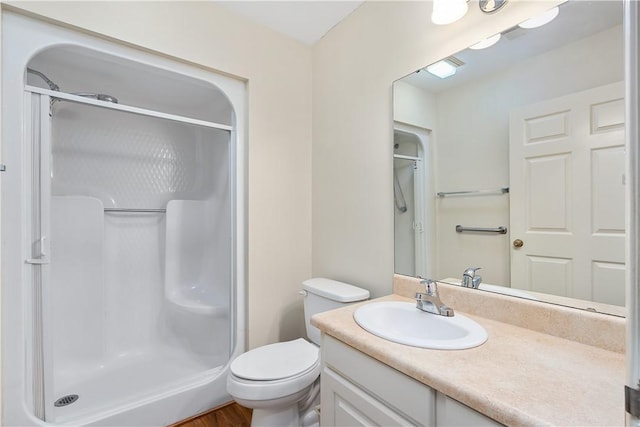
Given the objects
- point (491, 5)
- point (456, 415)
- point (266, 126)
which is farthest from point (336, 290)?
point (491, 5)

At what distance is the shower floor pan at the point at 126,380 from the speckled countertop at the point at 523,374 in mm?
1292

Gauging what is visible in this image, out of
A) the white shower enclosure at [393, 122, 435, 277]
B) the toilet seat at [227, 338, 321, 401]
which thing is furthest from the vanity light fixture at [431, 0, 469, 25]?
the toilet seat at [227, 338, 321, 401]

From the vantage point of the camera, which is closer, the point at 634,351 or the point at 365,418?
the point at 634,351

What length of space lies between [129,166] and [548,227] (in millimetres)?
2710

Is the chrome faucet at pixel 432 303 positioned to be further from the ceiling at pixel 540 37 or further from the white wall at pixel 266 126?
the white wall at pixel 266 126

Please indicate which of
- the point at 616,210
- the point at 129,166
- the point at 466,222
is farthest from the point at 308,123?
the point at 616,210

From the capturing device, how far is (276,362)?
1.38 m

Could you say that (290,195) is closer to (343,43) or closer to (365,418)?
(343,43)

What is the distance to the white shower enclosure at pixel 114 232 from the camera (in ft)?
4.00

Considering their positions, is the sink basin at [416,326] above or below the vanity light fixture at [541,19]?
below

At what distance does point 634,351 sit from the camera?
319mm

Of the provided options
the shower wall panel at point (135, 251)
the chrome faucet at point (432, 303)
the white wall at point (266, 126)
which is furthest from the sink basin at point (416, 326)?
the shower wall panel at point (135, 251)

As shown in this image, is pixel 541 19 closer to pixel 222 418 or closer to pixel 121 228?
pixel 222 418

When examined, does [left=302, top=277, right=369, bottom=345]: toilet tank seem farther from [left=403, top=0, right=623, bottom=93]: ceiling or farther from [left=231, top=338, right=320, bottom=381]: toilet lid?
[left=403, top=0, right=623, bottom=93]: ceiling
